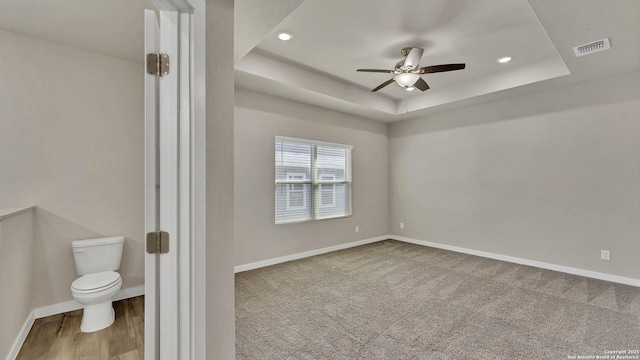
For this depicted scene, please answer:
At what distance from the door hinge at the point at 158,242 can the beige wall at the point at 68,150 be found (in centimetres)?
219

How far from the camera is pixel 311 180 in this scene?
468 centimetres

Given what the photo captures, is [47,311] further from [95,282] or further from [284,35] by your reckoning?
[284,35]

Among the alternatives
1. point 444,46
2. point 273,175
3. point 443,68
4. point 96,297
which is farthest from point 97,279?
point 444,46

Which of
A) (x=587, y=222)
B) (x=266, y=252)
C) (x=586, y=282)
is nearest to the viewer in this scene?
(x=586, y=282)

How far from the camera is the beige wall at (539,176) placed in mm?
3477

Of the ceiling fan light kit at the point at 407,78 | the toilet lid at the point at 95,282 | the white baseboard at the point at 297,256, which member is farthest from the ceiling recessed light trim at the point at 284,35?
the white baseboard at the point at 297,256

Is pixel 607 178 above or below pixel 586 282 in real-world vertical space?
above

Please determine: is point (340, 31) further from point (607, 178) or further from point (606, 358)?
point (607, 178)

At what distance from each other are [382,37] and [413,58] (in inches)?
17.5

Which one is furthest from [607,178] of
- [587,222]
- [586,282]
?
Result: [586,282]

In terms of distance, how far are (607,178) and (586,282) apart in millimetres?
1379

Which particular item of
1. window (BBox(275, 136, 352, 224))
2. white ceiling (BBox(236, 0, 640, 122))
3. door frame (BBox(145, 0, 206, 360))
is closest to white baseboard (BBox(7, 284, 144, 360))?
door frame (BBox(145, 0, 206, 360))

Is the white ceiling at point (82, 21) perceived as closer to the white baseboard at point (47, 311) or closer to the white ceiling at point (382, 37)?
the white ceiling at point (382, 37)

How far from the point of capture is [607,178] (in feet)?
11.7
